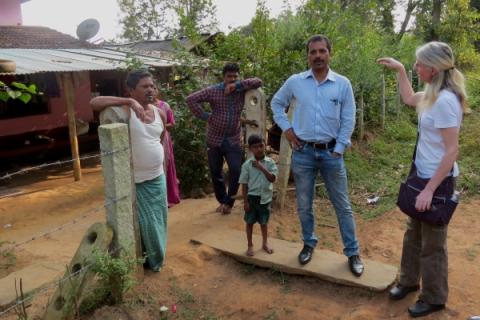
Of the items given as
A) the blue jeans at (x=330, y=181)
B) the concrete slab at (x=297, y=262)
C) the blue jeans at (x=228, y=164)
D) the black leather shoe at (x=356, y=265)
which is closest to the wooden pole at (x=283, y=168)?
the blue jeans at (x=228, y=164)

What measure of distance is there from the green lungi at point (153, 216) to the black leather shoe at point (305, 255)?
44.5 inches

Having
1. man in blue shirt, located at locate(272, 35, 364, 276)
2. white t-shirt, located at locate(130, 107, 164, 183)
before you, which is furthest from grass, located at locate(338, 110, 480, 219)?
white t-shirt, located at locate(130, 107, 164, 183)

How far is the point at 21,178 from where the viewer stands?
855 cm

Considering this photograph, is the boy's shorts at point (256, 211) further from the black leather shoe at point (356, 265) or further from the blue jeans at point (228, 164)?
the blue jeans at point (228, 164)

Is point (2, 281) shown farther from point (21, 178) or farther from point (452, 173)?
point (21, 178)

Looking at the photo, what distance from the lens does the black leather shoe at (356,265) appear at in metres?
3.20

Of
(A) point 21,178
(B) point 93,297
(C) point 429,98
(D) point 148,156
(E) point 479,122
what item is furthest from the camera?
(E) point 479,122

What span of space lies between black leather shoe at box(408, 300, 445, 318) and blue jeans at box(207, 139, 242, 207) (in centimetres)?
245

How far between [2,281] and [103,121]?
5.47 ft

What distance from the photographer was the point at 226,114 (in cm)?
455

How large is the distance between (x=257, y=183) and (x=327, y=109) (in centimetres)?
89

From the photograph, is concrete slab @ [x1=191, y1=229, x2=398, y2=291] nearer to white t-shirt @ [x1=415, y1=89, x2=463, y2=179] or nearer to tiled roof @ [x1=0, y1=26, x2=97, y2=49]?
white t-shirt @ [x1=415, y1=89, x2=463, y2=179]

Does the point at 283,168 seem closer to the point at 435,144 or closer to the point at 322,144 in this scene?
the point at 322,144

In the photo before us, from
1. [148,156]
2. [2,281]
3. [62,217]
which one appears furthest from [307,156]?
[62,217]
